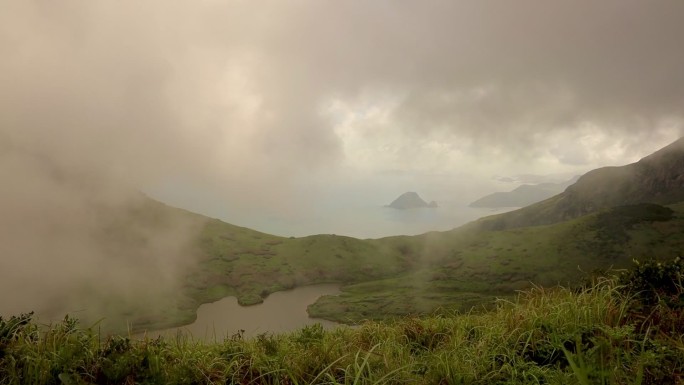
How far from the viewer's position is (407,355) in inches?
230

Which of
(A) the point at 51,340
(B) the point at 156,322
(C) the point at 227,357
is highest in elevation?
(A) the point at 51,340

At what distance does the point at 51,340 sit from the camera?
5.41 m

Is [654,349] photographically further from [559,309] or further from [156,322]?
[156,322]

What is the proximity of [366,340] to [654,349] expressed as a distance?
14.7ft

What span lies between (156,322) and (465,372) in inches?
8889

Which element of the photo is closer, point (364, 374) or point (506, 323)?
point (364, 374)

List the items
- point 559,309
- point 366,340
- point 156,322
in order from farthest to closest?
point 156,322, point 366,340, point 559,309

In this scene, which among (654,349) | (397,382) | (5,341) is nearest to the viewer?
(397,382)

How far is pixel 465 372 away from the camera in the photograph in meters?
4.60

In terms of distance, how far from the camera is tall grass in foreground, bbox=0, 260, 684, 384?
4414 millimetres

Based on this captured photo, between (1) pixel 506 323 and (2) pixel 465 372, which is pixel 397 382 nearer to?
(2) pixel 465 372

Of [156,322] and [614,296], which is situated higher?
[614,296]

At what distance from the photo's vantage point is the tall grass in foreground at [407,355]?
441 cm

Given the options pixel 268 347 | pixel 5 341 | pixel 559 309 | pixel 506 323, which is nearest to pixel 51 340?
pixel 5 341
